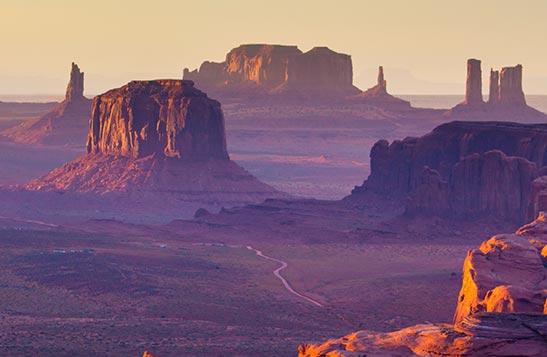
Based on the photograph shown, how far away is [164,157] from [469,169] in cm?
4282

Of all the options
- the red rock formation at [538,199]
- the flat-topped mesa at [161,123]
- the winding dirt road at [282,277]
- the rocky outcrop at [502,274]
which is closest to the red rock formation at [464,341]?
the rocky outcrop at [502,274]

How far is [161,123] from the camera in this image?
13925 centimetres

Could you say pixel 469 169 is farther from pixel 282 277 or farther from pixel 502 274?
pixel 502 274

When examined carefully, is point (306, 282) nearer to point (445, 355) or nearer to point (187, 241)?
point (187, 241)

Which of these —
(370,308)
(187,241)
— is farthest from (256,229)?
(370,308)

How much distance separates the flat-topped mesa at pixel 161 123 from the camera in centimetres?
13675

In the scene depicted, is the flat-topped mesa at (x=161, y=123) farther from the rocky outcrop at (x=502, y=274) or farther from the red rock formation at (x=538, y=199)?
the rocky outcrop at (x=502, y=274)

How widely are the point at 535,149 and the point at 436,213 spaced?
8.01 meters

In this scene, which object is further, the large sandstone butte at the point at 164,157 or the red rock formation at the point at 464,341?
the large sandstone butte at the point at 164,157

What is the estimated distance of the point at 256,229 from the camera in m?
108

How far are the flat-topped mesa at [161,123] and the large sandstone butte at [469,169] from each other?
23.4 meters

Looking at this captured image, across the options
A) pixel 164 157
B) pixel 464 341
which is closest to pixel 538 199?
pixel 464 341

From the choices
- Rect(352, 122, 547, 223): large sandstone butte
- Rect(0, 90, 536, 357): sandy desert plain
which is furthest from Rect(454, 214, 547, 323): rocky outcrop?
Rect(352, 122, 547, 223): large sandstone butte

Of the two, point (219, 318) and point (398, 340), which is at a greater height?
point (398, 340)
